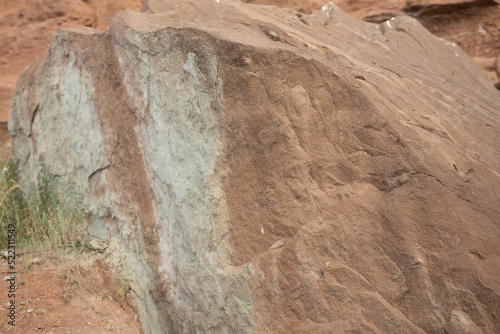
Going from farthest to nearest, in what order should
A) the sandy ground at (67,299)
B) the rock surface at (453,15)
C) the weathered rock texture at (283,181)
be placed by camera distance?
1. the rock surface at (453,15)
2. the sandy ground at (67,299)
3. the weathered rock texture at (283,181)

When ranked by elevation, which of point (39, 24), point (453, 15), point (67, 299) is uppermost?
point (453, 15)

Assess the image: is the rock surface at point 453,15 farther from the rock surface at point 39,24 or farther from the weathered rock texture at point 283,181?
the weathered rock texture at point 283,181

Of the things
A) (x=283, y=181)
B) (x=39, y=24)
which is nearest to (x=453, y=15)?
(x=283, y=181)

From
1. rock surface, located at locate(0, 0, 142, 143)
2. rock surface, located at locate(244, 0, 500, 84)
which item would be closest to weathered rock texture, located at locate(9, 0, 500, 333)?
rock surface, located at locate(244, 0, 500, 84)

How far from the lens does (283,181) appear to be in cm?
305

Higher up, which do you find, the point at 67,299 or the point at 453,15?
the point at 453,15

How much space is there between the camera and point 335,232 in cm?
288

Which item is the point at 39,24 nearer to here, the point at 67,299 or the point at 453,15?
the point at 67,299

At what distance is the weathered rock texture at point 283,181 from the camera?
274cm

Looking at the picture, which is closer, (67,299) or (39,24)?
(67,299)

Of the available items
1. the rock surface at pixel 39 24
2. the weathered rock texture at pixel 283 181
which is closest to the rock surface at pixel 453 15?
the rock surface at pixel 39 24

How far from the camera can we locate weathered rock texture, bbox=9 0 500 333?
2.74 m

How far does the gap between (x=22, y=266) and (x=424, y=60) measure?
4.18 m

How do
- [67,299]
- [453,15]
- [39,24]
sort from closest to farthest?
[67,299], [453,15], [39,24]
